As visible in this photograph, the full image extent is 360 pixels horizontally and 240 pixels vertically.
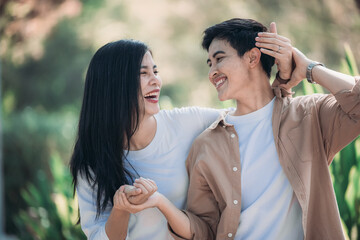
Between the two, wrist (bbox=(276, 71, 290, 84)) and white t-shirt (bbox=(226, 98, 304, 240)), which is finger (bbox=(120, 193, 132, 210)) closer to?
white t-shirt (bbox=(226, 98, 304, 240))

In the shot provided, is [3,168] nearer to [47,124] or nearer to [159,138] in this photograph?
[47,124]

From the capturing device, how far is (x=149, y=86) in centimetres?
227

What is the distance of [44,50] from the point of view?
907cm

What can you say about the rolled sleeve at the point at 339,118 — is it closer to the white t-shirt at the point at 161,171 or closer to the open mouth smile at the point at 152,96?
the white t-shirt at the point at 161,171

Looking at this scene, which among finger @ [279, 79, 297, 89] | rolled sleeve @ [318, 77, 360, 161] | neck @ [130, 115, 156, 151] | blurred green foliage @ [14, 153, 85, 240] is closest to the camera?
rolled sleeve @ [318, 77, 360, 161]

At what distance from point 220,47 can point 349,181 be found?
3.61 ft

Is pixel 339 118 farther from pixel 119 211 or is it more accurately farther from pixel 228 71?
pixel 119 211

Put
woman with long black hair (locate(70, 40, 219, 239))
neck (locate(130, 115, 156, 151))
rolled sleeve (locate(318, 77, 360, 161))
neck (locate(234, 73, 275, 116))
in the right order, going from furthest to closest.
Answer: neck (locate(130, 115, 156, 151)) → woman with long black hair (locate(70, 40, 219, 239)) → neck (locate(234, 73, 275, 116)) → rolled sleeve (locate(318, 77, 360, 161))

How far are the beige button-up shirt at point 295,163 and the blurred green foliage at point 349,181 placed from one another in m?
0.60

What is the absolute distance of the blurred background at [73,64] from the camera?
364 centimetres

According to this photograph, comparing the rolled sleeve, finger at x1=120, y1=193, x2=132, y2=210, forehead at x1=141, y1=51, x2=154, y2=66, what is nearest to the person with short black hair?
the rolled sleeve

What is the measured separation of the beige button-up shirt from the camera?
1826 mm

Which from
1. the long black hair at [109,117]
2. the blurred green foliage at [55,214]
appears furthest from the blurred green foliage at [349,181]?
the blurred green foliage at [55,214]

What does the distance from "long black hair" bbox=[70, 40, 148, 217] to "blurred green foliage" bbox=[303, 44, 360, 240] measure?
3.46 ft
